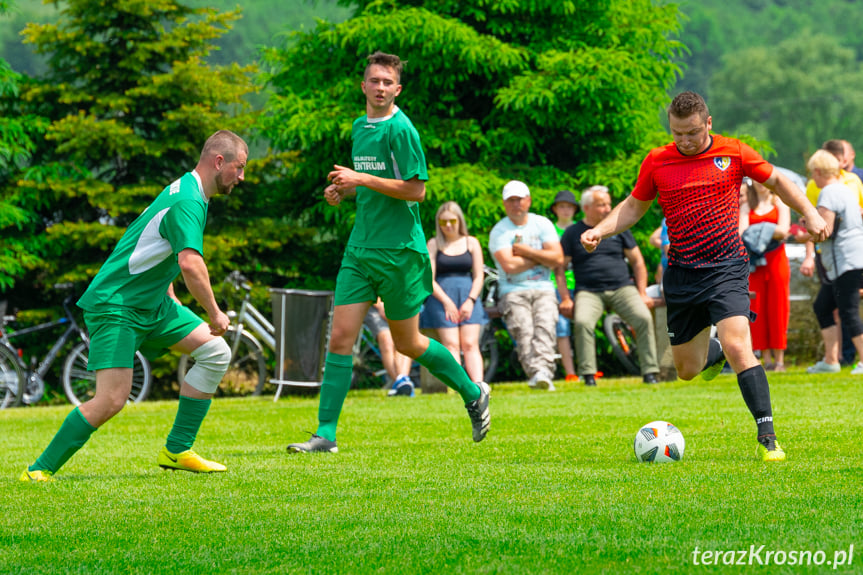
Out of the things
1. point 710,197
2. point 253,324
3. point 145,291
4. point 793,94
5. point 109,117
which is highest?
point 793,94

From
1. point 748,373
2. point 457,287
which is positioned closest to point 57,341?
point 457,287

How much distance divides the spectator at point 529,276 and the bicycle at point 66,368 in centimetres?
491

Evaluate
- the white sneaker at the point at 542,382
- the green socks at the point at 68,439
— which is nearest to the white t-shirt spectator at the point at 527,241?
the white sneaker at the point at 542,382

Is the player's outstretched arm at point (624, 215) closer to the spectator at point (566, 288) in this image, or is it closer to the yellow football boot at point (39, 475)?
the yellow football boot at point (39, 475)

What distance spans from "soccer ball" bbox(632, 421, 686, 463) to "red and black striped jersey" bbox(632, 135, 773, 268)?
0.96m

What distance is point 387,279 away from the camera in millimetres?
7008

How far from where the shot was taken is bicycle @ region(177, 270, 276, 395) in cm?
1398

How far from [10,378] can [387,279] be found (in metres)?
8.76

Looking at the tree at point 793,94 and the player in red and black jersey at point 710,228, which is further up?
the tree at point 793,94

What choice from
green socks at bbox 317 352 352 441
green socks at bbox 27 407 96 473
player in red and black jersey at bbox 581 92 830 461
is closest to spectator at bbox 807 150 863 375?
player in red and black jersey at bbox 581 92 830 461

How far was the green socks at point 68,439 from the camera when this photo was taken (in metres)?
6.01

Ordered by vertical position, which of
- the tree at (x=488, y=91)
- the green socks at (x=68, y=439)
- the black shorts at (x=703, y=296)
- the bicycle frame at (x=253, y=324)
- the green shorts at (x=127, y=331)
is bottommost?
the bicycle frame at (x=253, y=324)

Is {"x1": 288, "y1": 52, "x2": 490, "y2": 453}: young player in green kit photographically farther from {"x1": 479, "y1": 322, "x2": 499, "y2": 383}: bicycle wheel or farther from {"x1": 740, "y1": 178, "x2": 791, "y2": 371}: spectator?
{"x1": 479, "y1": 322, "x2": 499, "y2": 383}: bicycle wheel

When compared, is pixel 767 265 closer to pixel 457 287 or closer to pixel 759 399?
pixel 457 287
